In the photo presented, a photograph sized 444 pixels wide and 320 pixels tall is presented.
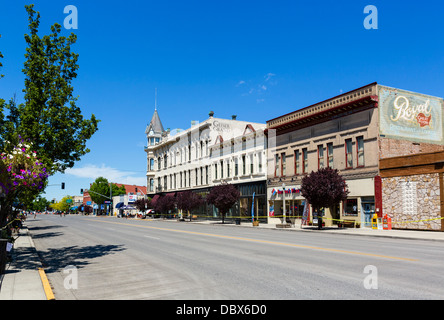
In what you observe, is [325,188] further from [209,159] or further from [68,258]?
[209,159]

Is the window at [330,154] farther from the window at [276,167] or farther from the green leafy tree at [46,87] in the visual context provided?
the green leafy tree at [46,87]

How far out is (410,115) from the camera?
32344mm

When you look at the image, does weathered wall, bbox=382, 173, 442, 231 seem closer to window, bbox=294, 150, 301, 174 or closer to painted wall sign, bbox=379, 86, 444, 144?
painted wall sign, bbox=379, 86, 444, 144

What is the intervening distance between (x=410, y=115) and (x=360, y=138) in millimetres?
5074

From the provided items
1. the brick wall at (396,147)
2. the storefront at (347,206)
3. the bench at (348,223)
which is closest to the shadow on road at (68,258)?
the storefront at (347,206)

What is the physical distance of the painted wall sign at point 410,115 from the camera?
3048 centimetres

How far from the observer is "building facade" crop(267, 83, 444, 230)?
99.0ft

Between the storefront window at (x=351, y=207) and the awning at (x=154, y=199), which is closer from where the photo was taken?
the storefront window at (x=351, y=207)

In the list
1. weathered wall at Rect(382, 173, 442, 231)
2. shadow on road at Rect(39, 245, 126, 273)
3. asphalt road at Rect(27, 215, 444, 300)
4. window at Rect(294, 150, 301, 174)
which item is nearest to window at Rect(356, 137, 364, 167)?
weathered wall at Rect(382, 173, 442, 231)

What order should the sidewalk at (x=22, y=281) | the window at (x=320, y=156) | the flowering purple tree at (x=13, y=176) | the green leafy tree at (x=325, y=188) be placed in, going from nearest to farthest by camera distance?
the sidewalk at (x=22, y=281) < the flowering purple tree at (x=13, y=176) < the green leafy tree at (x=325, y=188) < the window at (x=320, y=156)

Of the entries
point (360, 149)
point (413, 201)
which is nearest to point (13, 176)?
point (413, 201)
